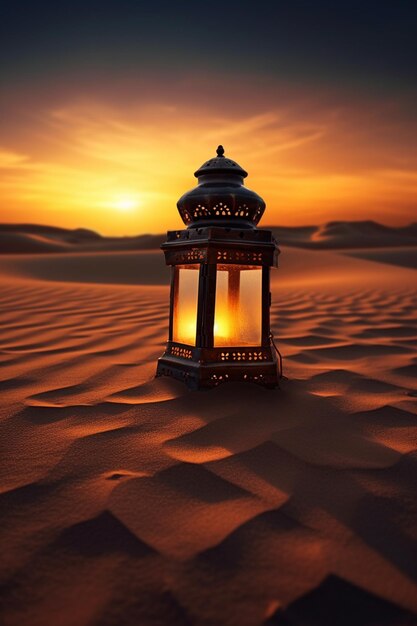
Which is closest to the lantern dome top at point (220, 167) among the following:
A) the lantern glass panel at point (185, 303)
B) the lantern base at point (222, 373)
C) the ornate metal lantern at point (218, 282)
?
the ornate metal lantern at point (218, 282)

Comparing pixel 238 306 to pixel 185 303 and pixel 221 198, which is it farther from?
pixel 221 198

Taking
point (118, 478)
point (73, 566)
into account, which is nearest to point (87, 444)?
point (118, 478)

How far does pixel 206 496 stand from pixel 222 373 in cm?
94

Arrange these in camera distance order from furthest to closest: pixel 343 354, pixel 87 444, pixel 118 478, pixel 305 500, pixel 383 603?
1. pixel 343 354
2. pixel 87 444
3. pixel 118 478
4. pixel 305 500
5. pixel 383 603

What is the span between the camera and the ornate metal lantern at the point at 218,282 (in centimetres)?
209

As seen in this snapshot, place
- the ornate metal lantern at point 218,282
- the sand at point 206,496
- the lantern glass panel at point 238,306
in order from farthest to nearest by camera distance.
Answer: the lantern glass panel at point 238,306, the ornate metal lantern at point 218,282, the sand at point 206,496

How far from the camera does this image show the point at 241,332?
2.33 meters

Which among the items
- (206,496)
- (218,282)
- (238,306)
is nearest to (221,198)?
(218,282)

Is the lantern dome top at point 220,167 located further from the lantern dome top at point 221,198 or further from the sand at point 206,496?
the sand at point 206,496

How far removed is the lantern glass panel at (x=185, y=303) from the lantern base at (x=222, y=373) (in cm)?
15

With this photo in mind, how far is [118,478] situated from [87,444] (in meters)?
0.28

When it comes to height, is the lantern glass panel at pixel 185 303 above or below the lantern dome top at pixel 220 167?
below

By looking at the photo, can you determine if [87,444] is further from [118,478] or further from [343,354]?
[343,354]

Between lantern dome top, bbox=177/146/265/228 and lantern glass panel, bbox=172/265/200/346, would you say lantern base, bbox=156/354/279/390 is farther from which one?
lantern dome top, bbox=177/146/265/228
